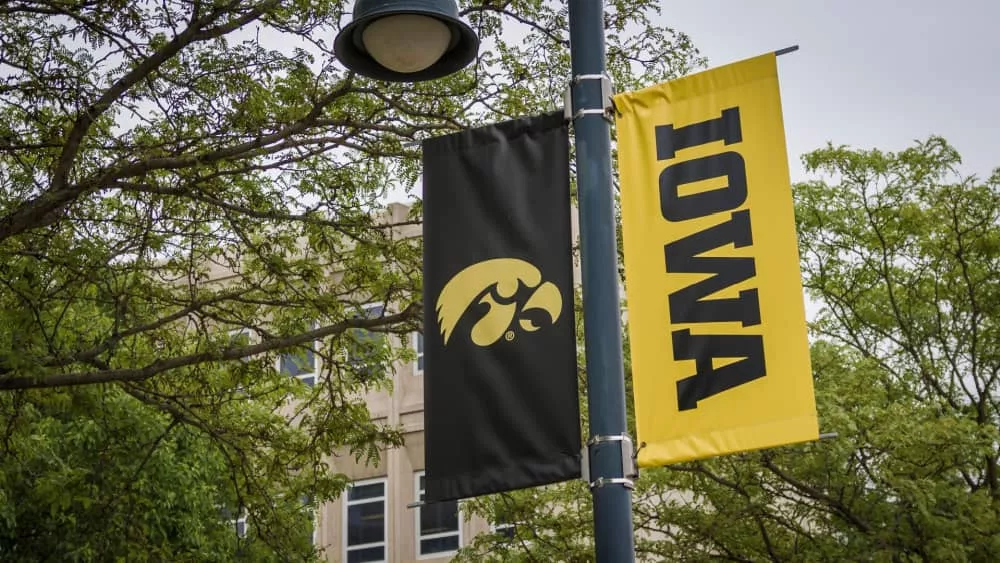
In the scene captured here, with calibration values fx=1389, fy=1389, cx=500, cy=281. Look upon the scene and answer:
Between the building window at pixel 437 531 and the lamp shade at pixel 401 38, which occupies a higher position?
the building window at pixel 437 531

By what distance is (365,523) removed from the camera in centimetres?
2922

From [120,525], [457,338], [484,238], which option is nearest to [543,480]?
[457,338]

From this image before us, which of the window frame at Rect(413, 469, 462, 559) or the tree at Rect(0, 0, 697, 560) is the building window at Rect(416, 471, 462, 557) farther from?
the tree at Rect(0, 0, 697, 560)

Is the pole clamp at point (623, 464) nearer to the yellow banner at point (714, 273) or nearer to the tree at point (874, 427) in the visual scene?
the yellow banner at point (714, 273)

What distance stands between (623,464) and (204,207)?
8.65m

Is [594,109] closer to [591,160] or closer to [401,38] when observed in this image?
[591,160]

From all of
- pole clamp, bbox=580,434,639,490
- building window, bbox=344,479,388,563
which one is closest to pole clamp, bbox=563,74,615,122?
pole clamp, bbox=580,434,639,490

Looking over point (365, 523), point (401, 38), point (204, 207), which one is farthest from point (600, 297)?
point (365, 523)

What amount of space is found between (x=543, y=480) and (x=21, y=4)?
8188 mm

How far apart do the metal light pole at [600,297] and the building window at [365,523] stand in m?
23.2

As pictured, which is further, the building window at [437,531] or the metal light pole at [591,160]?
the building window at [437,531]

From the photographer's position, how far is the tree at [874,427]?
53.1ft

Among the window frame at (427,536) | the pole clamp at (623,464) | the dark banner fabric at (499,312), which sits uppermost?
the window frame at (427,536)

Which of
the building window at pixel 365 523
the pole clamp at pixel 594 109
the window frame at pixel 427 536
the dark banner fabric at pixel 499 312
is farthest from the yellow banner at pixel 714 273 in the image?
the building window at pixel 365 523
